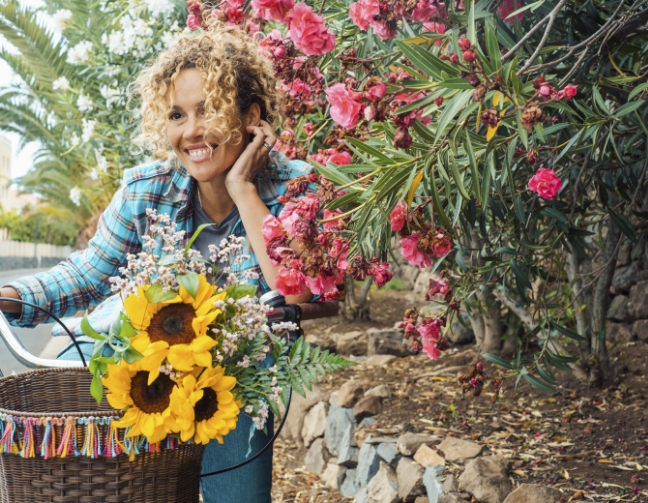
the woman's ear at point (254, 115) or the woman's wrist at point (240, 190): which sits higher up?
the woman's ear at point (254, 115)

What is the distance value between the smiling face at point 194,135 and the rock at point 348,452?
96.8 inches

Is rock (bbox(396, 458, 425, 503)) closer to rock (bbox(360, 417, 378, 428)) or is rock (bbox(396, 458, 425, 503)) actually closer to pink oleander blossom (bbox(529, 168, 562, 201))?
rock (bbox(360, 417, 378, 428))

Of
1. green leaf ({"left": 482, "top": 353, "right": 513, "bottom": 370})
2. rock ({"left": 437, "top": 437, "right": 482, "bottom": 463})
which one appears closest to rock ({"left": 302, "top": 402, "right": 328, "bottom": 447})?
rock ({"left": 437, "top": 437, "right": 482, "bottom": 463})

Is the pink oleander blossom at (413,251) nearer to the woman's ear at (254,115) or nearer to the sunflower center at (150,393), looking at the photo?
the woman's ear at (254,115)

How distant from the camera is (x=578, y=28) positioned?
253 centimetres

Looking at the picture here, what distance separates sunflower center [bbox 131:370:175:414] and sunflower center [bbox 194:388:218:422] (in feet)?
0.20

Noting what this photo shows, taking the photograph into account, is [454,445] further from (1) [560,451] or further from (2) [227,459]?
(2) [227,459]

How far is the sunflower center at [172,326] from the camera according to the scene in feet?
4.79

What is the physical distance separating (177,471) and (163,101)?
1260 millimetres

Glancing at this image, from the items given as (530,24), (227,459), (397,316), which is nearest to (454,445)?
(227,459)

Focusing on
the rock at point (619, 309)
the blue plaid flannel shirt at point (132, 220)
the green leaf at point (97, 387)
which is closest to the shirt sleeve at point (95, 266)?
the blue plaid flannel shirt at point (132, 220)

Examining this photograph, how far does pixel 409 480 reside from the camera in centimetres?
363

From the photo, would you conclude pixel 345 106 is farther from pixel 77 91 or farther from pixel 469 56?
pixel 77 91

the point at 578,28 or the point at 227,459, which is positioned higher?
the point at 578,28
